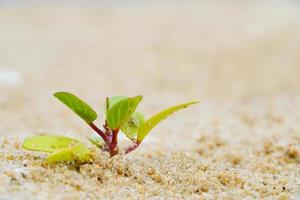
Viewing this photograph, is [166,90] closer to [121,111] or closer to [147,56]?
[147,56]

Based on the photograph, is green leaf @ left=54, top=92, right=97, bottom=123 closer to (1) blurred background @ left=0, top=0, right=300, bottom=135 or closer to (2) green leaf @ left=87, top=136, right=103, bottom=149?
(2) green leaf @ left=87, top=136, right=103, bottom=149

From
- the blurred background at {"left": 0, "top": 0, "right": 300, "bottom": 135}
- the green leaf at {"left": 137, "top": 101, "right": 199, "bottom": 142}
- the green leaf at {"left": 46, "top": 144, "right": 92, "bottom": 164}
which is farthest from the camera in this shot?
the blurred background at {"left": 0, "top": 0, "right": 300, "bottom": 135}

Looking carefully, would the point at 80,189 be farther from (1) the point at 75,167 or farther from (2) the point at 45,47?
(2) the point at 45,47

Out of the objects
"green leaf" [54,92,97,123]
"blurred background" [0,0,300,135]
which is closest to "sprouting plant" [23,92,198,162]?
"green leaf" [54,92,97,123]

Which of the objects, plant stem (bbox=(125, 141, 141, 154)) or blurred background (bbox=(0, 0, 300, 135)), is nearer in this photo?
plant stem (bbox=(125, 141, 141, 154))

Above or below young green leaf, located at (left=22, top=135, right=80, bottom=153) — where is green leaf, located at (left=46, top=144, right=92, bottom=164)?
below

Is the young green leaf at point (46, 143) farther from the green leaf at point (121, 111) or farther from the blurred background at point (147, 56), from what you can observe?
the blurred background at point (147, 56)
